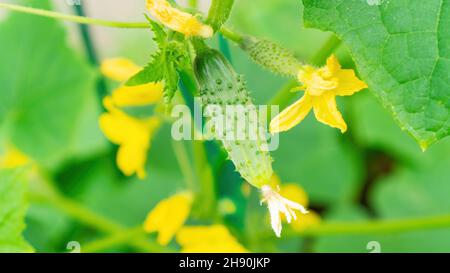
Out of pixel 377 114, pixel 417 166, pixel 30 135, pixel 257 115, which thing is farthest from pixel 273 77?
pixel 257 115

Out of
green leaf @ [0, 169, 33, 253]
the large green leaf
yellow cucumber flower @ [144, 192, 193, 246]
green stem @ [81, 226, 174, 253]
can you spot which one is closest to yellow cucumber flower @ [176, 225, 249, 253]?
yellow cucumber flower @ [144, 192, 193, 246]

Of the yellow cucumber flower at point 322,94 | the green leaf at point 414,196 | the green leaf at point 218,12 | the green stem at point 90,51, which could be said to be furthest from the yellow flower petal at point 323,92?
the green leaf at point 414,196

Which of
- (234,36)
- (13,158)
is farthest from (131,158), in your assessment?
(13,158)

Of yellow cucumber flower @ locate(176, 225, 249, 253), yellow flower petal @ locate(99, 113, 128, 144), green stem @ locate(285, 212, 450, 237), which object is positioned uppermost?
yellow flower petal @ locate(99, 113, 128, 144)

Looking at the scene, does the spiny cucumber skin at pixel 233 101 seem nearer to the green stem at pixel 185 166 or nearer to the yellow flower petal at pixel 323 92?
the yellow flower petal at pixel 323 92

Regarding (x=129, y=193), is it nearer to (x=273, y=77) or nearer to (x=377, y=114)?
(x=273, y=77)

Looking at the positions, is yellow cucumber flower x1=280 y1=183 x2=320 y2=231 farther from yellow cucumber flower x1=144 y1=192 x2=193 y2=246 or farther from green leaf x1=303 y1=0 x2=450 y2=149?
green leaf x1=303 y1=0 x2=450 y2=149
